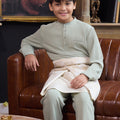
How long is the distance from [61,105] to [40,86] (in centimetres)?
40

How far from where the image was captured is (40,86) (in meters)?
2.19

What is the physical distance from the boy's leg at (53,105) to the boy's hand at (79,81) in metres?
0.12

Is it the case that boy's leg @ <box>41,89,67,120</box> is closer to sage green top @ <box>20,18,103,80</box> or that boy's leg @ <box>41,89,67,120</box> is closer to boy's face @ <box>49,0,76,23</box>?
sage green top @ <box>20,18,103,80</box>

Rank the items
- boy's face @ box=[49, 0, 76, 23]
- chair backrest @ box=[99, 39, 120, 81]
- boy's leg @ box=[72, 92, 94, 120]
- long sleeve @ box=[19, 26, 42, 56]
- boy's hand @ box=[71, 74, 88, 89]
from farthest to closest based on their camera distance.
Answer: chair backrest @ box=[99, 39, 120, 81]
long sleeve @ box=[19, 26, 42, 56]
boy's face @ box=[49, 0, 76, 23]
boy's hand @ box=[71, 74, 88, 89]
boy's leg @ box=[72, 92, 94, 120]

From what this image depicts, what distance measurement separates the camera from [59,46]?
83.7 inches

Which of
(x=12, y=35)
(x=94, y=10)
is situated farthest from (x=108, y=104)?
(x=12, y=35)

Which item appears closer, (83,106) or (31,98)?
(83,106)

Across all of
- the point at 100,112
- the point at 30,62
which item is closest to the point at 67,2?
the point at 30,62

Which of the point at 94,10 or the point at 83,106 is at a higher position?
the point at 94,10

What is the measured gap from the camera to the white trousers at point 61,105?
175cm

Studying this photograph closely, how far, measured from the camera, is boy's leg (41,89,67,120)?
1807 millimetres

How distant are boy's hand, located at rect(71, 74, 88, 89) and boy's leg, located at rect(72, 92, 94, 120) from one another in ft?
0.19

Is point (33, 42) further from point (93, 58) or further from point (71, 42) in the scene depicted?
point (93, 58)

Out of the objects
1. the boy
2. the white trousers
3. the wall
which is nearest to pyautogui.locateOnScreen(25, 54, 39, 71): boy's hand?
the boy
